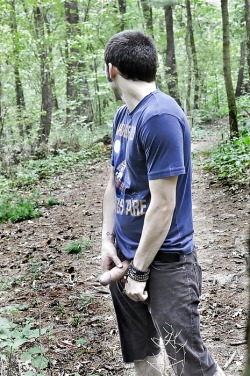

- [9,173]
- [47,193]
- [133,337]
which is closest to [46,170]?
[9,173]

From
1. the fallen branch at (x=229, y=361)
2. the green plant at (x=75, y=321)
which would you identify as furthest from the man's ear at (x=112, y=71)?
the green plant at (x=75, y=321)

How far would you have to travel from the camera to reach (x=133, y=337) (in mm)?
2584

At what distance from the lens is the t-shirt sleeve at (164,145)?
2.05 meters

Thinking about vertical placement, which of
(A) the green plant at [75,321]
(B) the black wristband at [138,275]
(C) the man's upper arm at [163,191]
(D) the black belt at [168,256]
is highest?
(C) the man's upper arm at [163,191]

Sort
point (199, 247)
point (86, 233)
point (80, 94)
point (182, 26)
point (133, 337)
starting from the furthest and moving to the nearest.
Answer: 1. point (182, 26)
2. point (80, 94)
3. point (86, 233)
4. point (199, 247)
5. point (133, 337)

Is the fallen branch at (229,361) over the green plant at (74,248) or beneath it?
over

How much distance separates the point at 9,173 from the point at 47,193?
2073mm

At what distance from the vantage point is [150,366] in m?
2.61

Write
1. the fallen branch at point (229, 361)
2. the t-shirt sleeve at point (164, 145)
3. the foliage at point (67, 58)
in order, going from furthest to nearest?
the foliage at point (67, 58)
the fallen branch at point (229, 361)
the t-shirt sleeve at point (164, 145)

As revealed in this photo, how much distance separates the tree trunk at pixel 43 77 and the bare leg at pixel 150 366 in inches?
468

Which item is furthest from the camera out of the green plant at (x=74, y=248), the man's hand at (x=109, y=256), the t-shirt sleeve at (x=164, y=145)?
the green plant at (x=74, y=248)

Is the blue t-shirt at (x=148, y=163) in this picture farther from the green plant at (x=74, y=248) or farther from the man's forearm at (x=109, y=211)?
the green plant at (x=74, y=248)

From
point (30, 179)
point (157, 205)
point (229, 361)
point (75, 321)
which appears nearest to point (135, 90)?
point (157, 205)

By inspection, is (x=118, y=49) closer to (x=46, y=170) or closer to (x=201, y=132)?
(x=46, y=170)
